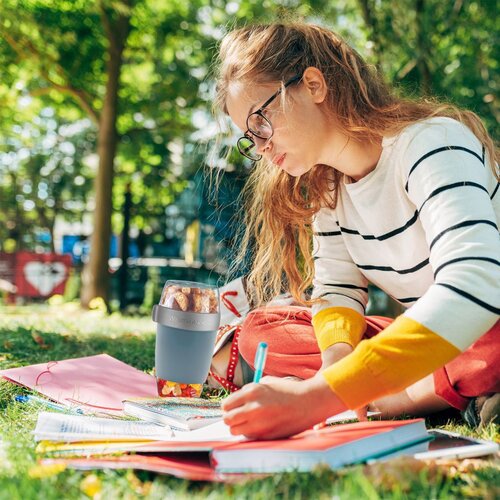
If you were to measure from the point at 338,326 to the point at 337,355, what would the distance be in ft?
0.38

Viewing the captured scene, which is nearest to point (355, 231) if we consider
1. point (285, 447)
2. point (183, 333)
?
point (183, 333)

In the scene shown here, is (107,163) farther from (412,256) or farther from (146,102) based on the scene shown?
(412,256)

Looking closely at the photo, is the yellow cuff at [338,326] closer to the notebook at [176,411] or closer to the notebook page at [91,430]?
the notebook at [176,411]

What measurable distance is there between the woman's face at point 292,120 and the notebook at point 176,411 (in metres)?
0.76

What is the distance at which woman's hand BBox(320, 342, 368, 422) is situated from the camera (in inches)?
79.0

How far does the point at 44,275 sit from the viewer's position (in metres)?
11.5

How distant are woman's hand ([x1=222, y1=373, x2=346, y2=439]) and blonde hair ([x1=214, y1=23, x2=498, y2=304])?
0.91 metres

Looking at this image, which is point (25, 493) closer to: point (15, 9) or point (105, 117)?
point (15, 9)

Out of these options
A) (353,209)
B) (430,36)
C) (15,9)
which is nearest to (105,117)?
(15,9)

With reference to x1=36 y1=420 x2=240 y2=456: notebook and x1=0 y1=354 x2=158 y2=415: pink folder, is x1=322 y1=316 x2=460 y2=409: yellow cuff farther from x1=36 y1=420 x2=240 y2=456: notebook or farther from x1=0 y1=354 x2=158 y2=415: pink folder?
x1=0 y1=354 x2=158 y2=415: pink folder

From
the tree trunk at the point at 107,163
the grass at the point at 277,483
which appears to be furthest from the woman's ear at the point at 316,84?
the tree trunk at the point at 107,163

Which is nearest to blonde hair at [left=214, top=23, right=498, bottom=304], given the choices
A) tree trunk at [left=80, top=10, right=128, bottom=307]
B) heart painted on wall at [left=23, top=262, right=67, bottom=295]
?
tree trunk at [left=80, top=10, right=128, bottom=307]

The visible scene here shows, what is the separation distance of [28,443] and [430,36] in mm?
6587

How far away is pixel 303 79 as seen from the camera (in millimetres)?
2020
